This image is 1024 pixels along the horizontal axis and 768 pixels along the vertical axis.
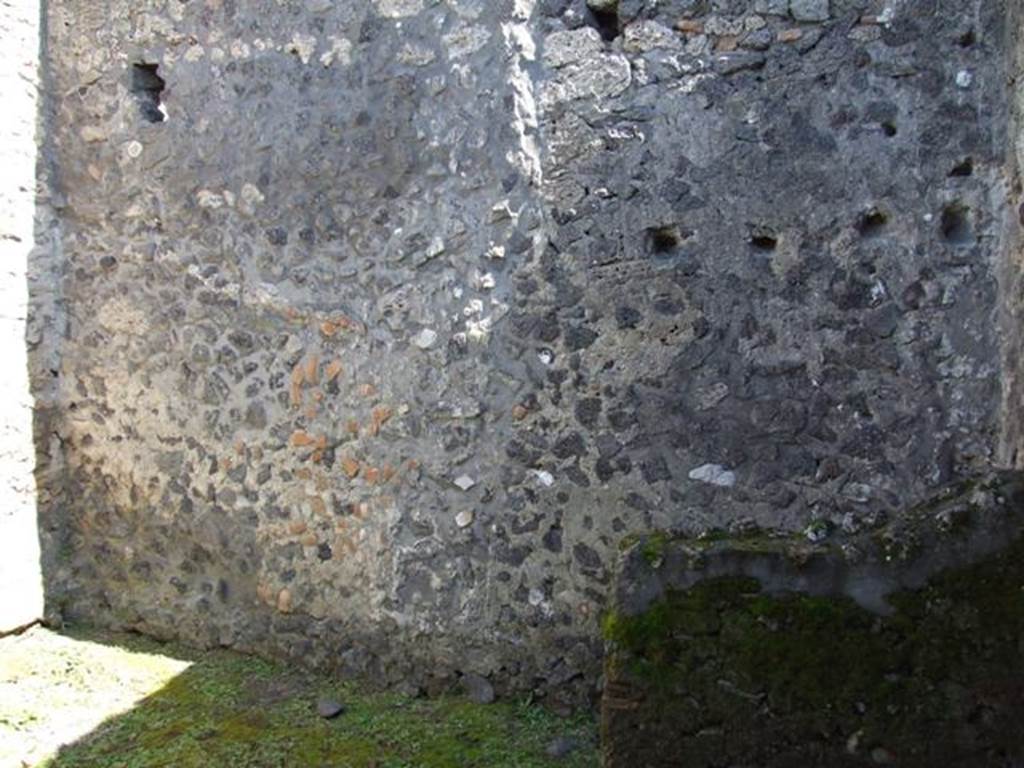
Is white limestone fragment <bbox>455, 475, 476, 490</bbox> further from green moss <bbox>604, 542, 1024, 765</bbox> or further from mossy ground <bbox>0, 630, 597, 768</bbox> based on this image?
green moss <bbox>604, 542, 1024, 765</bbox>

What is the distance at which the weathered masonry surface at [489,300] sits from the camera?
12.2ft

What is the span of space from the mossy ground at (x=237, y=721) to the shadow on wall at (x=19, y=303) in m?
0.40

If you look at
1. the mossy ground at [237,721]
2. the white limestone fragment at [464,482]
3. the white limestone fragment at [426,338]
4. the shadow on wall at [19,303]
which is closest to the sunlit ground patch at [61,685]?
the mossy ground at [237,721]

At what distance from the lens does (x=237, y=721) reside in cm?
424

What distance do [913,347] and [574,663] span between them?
5.74 ft

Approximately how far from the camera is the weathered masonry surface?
3715 mm

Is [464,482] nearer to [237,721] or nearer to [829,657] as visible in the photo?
[237,721]

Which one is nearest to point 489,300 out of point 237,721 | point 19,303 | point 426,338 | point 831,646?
point 426,338

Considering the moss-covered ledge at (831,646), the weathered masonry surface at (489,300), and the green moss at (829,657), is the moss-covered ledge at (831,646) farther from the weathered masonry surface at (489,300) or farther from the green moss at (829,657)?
the weathered masonry surface at (489,300)

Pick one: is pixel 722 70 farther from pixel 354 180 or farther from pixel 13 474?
pixel 13 474

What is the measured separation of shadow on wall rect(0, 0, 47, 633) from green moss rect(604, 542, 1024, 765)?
11.4 feet

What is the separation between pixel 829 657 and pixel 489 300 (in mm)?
2122

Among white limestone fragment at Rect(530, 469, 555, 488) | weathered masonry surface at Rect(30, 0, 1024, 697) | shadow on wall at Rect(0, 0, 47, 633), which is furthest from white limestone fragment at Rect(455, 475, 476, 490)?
shadow on wall at Rect(0, 0, 47, 633)

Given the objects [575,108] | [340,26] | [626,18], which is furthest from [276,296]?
[626,18]
